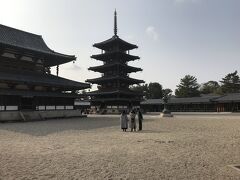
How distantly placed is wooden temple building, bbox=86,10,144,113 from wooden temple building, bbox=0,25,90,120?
1613cm

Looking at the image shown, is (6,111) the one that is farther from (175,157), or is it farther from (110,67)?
(110,67)

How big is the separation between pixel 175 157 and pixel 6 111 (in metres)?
21.6

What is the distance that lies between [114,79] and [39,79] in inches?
875

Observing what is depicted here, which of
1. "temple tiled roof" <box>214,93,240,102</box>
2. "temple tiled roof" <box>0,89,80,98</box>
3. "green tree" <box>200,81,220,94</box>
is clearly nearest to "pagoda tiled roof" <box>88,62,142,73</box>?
"temple tiled roof" <box>214,93,240,102</box>

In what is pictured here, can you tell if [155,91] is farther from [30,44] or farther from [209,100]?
[30,44]

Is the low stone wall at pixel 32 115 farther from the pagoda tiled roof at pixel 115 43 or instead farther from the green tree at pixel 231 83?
the green tree at pixel 231 83

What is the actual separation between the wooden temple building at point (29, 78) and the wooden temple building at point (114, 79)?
16.1 m

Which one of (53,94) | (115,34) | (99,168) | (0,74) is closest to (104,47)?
(115,34)

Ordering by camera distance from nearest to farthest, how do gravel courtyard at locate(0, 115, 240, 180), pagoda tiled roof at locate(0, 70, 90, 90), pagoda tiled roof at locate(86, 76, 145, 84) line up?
gravel courtyard at locate(0, 115, 240, 180), pagoda tiled roof at locate(0, 70, 90, 90), pagoda tiled roof at locate(86, 76, 145, 84)

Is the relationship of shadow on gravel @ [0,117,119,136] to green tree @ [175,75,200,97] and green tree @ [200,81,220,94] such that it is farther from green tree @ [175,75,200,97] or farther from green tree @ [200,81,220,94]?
green tree @ [200,81,220,94]

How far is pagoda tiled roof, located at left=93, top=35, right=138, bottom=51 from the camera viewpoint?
52.4m

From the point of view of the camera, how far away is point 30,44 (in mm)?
33938

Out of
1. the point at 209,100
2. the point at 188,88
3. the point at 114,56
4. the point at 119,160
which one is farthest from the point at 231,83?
the point at 119,160

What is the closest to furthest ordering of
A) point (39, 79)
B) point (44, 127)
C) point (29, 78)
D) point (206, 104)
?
point (44, 127), point (29, 78), point (39, 79), point (206, 104)
